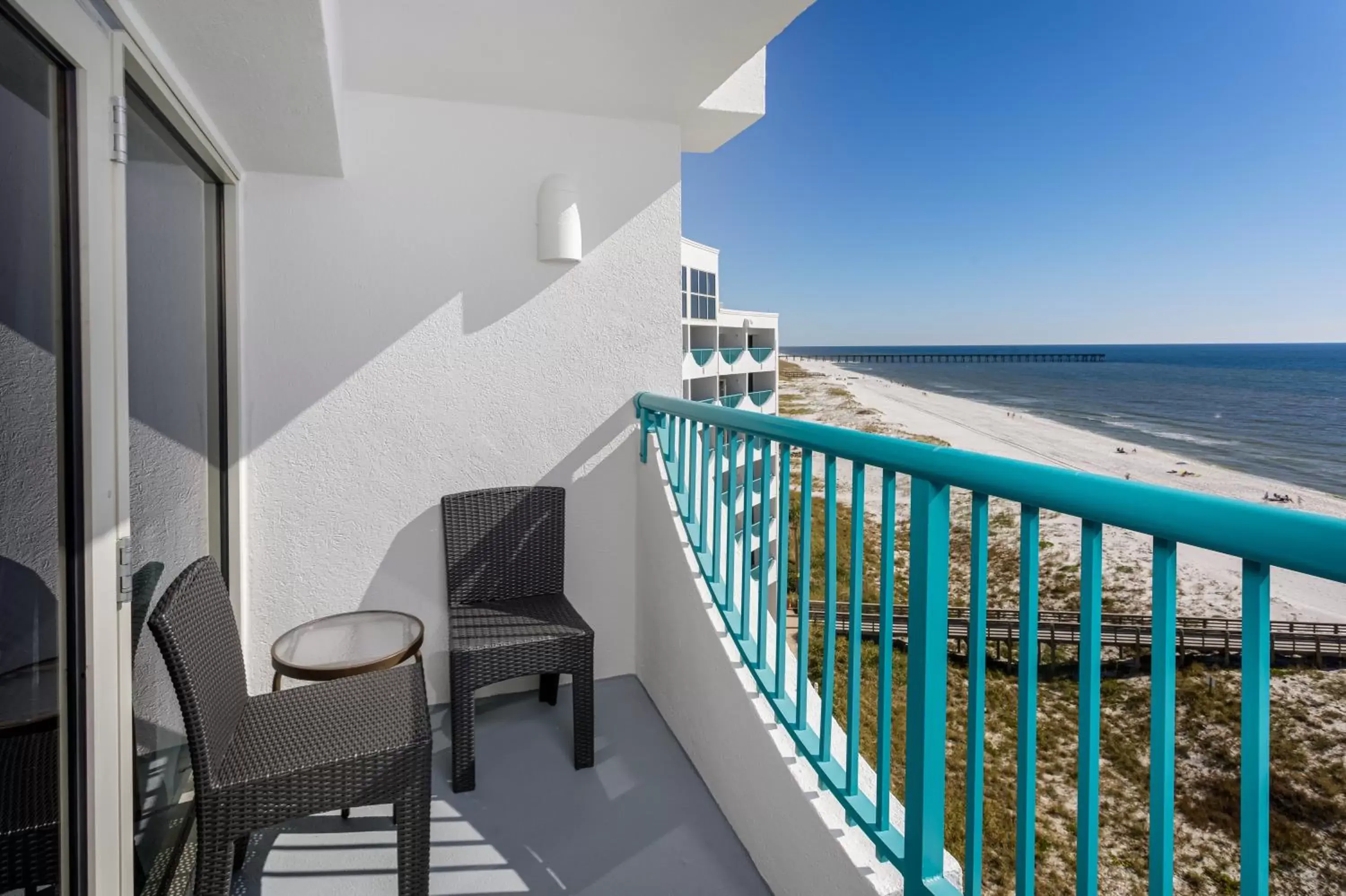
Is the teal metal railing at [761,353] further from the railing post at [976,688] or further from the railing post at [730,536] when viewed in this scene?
the railing post at [976,688]

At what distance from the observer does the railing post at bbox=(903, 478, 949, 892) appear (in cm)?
120

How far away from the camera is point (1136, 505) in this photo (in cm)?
80

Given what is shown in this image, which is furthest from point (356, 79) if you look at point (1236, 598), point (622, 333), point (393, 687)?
point (1236, 598)

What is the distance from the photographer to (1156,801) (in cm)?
82

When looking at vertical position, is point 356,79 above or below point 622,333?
above

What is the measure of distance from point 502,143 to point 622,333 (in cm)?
94

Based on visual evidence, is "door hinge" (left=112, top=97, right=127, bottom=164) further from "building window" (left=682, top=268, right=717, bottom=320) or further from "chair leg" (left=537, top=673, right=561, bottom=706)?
"building window" (left=682, top=268, right=717, bottom=320)

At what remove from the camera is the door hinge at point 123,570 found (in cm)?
144

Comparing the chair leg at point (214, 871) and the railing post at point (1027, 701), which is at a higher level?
the railing post at point (1027, 701)

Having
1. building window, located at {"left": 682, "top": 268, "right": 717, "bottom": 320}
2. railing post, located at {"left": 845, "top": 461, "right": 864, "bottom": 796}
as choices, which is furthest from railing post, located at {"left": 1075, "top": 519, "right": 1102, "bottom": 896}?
building window, located at {"left": 682, "top": 268, "right": 717, "bottom": 320}

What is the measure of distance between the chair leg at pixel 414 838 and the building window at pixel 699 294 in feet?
79.1

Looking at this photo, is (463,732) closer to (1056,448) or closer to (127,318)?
(127,318)

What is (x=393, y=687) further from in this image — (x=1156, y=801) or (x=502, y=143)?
(x=502, y=143)

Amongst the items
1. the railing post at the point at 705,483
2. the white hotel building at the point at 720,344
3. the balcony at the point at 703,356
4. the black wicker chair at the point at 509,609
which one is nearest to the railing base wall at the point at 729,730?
the railing post at the point at 705,483
